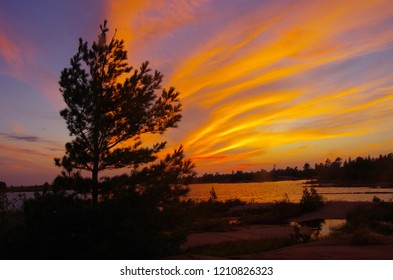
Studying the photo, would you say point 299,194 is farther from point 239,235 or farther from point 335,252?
point 335,252

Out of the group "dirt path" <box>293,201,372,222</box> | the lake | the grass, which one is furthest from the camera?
the lake

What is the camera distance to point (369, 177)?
122 meters

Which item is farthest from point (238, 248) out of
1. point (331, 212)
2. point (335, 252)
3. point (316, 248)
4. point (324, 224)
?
point (331, 212)

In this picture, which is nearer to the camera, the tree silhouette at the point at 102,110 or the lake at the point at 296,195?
the tree silhouette at the point at 102,110

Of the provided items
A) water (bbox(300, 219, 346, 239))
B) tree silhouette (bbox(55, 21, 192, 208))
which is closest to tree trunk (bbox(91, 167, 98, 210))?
tree silhouette (bbox(55, 21, 192, 208))

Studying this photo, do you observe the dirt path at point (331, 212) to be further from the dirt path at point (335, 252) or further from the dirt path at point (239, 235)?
the dirt path at point (335, 252)

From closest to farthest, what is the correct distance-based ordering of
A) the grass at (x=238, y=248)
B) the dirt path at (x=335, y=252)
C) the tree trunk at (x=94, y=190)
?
1. the dirt path at (x=335, y=252)
2. the tree trunk at (x=94, y=190)
3. the grass at (x=238, y=248)

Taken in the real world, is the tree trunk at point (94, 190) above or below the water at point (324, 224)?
above

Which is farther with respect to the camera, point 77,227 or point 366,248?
point 366,248

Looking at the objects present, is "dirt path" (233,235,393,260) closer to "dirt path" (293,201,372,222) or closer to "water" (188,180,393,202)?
"water" (188,180,393,202)

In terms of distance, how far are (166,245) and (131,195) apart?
74.2 inches

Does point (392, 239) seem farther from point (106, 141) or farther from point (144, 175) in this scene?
point (106, 141)

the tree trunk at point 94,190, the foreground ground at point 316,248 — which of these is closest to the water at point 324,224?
the foreground ground at point 316,248
